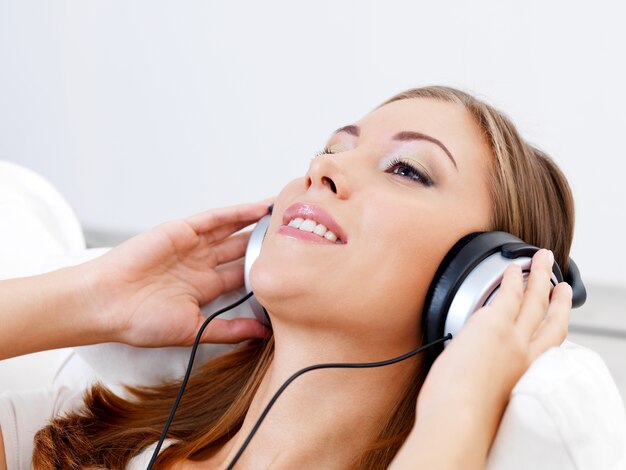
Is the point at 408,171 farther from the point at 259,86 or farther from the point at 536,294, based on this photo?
the point at 259,86

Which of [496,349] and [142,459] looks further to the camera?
[142,459]

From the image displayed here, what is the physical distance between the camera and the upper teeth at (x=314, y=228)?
3.76 feet

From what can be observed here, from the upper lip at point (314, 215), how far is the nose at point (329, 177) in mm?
37

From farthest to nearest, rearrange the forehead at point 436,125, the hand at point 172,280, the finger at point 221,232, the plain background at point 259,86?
the plain background at point 259,86, the finger at point 221,232, the hand at point 172,280, the forehead at point 436,125

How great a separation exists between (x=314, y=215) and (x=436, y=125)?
0.27m

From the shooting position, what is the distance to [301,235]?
115cm

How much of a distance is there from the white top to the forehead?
410 millimetres

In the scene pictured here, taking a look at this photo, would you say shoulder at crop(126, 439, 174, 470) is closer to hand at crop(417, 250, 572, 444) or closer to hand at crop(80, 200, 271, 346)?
hand at crop(80, 200, 271, 346)

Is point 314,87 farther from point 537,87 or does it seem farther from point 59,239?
point 59,239

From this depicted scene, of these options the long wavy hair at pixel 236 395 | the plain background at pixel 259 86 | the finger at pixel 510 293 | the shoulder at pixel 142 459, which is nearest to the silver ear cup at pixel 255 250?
the long wavy hair at pixel 236 395

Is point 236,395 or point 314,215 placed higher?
point 314,215

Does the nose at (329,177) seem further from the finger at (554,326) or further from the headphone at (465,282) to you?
the finger at (554,326)

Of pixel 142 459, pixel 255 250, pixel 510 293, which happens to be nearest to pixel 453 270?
pixel 510 293

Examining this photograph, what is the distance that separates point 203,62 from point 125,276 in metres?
1.06
